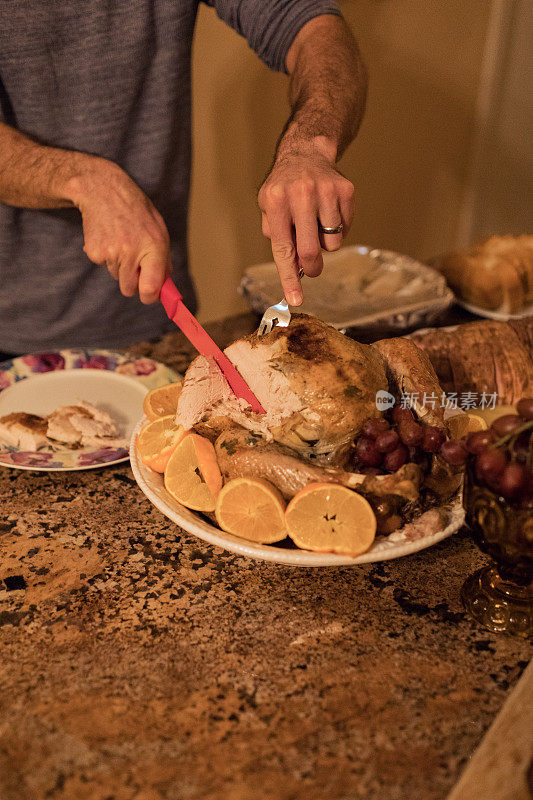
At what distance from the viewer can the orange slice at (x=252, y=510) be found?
0.94 metres

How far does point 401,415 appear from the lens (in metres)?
1.04

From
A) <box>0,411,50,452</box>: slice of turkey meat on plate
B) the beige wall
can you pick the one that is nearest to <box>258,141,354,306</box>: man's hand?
<box>0,411,50,452</box>: slice of turkey meat on plate

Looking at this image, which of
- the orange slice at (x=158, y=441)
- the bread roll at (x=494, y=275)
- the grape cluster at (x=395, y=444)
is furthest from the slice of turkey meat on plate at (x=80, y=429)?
the bread roll at (x=494, y=275)

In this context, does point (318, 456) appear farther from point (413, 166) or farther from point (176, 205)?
point (413, 166)

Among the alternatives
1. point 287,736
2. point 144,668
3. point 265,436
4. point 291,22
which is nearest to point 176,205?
point 291,22

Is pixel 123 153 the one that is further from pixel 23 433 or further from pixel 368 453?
pixel 368 453

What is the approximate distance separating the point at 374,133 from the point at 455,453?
2.70 metres

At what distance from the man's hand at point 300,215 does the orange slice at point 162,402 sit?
0.95ft

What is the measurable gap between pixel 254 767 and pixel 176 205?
151 cm

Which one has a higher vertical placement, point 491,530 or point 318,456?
point 491,530

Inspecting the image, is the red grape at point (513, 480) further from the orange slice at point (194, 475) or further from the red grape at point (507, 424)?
the orange slice at point (194, 475)

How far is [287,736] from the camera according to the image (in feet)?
2.52

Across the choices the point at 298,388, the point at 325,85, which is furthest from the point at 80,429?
the point at 325,85

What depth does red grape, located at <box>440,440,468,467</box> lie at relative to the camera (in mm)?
836
